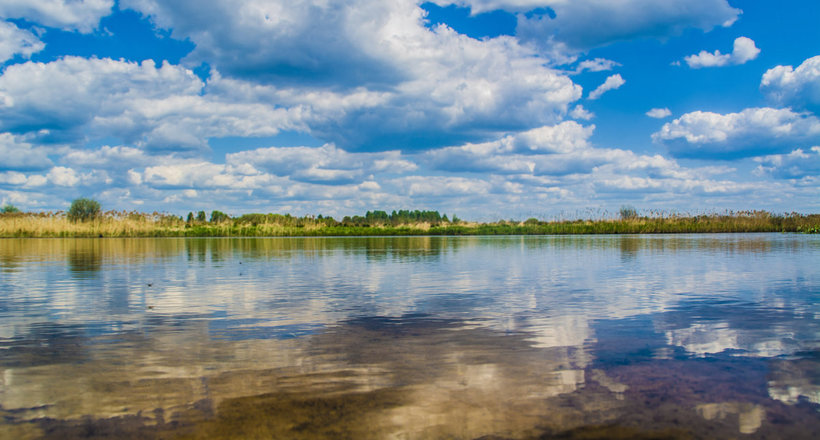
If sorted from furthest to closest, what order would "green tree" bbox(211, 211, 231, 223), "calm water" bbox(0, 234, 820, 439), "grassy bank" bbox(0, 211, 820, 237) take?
"green tree" bbox(211, 211, 231, 223), "grassy bank" bbox(0, 211, 820, 237), "calm water" bbox(0, 234, 820, 439)

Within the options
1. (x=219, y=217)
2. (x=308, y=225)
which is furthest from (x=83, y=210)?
(x=308, y=225)

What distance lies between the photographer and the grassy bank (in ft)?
182

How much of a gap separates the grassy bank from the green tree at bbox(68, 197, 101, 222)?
0.96m

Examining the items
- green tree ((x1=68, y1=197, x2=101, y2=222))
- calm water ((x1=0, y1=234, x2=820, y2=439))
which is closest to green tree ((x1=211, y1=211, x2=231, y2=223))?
green tree ((x1=68, y1=197, x2=101, y2=222))

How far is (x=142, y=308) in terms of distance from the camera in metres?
10.2

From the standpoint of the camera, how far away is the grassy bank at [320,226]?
5562 cm

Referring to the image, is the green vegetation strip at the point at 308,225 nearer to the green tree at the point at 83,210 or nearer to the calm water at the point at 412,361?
the green tree at the point at 83,210

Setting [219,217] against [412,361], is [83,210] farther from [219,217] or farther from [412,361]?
[412,361]

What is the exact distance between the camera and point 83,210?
197 feet

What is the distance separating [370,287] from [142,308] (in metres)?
4.88

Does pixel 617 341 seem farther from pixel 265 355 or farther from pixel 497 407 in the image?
pixel 265 355

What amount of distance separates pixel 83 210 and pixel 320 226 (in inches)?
1012

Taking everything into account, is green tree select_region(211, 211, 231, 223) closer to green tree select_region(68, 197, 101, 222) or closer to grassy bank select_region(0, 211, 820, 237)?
grassy bank select_region(0, 211, 820, 237)

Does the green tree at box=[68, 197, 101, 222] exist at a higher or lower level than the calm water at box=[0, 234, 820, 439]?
higher
